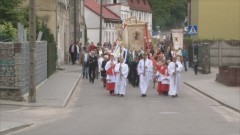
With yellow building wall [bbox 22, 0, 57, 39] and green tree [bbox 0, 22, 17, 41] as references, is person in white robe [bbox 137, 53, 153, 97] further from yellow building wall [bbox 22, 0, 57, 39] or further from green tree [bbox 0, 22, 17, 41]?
yellow building wall [bbox 22, 0, 57, 39]

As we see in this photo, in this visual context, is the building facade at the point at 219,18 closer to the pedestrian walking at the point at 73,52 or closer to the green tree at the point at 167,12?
the pedestrian walking at the point at 73,52

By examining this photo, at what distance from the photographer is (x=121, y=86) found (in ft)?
81.3

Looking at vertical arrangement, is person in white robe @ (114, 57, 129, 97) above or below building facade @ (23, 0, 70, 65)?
below

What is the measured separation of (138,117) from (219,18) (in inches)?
1540

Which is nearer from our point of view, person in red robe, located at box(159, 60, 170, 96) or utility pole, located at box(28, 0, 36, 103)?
utility pole, located at box(28, 0, 36, 103)

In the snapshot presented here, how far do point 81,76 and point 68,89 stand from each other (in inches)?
373

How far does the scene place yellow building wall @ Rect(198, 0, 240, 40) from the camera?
5512 centimetres

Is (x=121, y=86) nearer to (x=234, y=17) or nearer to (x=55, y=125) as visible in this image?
(x=55, y=125)

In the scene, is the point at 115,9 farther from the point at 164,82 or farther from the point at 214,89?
the point at 164,82

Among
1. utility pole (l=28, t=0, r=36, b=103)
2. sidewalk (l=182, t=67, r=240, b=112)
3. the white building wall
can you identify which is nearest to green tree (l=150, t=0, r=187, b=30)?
the white building wall

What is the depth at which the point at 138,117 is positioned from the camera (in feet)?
57.4

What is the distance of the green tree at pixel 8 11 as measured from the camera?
1169 inches

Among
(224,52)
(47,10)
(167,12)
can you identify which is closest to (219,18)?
(224,52)

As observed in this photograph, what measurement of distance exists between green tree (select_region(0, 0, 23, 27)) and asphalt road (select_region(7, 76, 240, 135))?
6680mm
